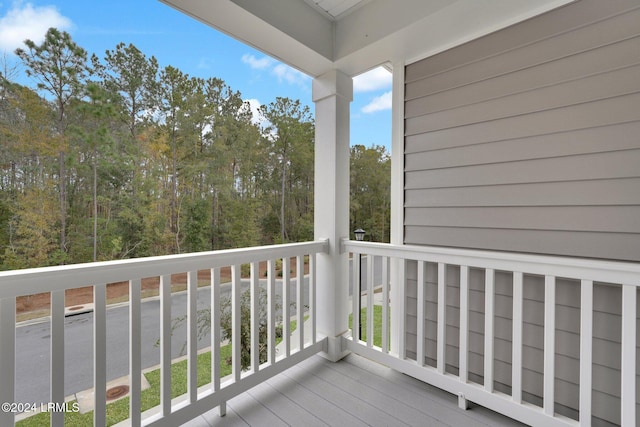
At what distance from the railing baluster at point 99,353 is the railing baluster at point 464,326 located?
1926mm

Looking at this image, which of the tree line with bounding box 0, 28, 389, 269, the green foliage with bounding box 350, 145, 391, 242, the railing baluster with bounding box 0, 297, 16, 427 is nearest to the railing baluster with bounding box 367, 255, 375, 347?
the green foliage with bounding box 350, 145, 391, 242

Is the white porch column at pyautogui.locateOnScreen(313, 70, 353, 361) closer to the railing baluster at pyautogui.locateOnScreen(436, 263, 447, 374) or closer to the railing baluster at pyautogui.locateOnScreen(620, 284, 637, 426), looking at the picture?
the railing baluster at pyautogui.locateOnScreen(436, 263, 447, 374)

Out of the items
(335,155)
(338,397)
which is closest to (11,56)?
(335,155)

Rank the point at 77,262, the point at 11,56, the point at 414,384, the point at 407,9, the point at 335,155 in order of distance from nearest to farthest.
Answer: the point at 11,56
the point at 77,262
the point at 407,9
the point at 414,384
the point at 335,155

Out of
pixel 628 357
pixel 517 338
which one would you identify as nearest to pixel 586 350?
pixel 628 357

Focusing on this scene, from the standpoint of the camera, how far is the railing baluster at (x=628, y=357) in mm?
1376

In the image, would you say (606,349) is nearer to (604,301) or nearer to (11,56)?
(604,301)

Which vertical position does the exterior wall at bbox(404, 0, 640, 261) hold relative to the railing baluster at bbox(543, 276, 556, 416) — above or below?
above

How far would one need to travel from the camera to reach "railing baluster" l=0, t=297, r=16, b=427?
1.14 metres

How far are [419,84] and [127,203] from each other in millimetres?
2092

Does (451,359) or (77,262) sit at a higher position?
(77,262)

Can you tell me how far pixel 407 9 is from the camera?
1.88m

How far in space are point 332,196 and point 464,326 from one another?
4.25 ft

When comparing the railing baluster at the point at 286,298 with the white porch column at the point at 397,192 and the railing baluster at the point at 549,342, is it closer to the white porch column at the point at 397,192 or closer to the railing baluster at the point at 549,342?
the white porch column at the point at 397,192
